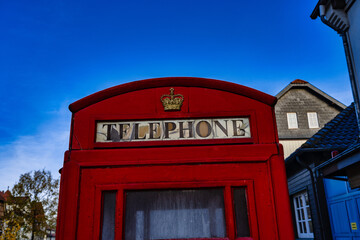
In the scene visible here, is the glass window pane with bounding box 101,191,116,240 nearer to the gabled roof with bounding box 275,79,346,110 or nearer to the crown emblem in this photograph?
the crown emblem

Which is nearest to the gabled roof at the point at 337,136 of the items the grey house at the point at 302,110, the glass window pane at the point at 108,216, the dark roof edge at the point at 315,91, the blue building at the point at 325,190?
the blue building at the point at 325,190

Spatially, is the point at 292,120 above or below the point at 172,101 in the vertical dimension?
above

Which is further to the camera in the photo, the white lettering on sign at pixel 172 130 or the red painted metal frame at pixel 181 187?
the white lettering on sign at pixel 172 130

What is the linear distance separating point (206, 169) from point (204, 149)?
0.14m

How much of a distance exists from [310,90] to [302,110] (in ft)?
4.58

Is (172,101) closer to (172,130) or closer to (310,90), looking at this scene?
(172,130)

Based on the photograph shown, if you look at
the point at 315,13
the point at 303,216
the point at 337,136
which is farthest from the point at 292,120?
the point at 315,13

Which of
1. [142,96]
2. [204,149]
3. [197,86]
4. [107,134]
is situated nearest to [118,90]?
[142,96]

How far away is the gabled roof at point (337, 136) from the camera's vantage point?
10.3 meters

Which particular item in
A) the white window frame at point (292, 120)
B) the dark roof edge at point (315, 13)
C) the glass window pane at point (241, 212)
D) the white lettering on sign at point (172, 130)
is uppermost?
the white window frame at point (292, 120)

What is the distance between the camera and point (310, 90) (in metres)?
20.7

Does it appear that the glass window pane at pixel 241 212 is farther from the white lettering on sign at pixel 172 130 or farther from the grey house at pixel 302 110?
the grey house at pixel 302 110

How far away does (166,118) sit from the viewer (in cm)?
267

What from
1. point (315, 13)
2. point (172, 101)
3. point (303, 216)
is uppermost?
point (315, 13)
